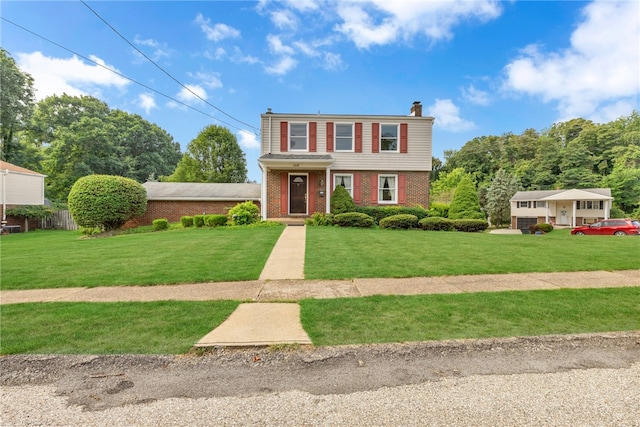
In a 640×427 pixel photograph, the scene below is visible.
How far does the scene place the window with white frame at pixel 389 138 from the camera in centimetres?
1642

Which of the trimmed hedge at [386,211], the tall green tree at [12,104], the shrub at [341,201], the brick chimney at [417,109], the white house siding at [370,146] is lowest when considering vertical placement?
the trimmed hedge at [386,211]

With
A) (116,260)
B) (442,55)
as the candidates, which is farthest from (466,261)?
(442,55)

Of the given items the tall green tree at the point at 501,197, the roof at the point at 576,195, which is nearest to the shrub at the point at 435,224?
the roof at the point at 576,195

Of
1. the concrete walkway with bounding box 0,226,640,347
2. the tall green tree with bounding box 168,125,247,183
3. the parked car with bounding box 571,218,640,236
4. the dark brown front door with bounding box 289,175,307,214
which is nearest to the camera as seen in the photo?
the concrete walkway with bounding box 0,226,640,347

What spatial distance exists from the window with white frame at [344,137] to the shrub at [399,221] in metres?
4.97

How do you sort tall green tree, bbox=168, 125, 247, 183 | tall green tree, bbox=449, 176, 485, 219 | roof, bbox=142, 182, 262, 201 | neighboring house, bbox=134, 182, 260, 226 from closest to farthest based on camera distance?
tall green tree, bbox=449, 176, 485, 219 < neighboring house, bbox=134, 182, 260, 226 < roof, bbox=142, 182, 262, 201 < tall green tree, bbox=168, 125, 247, 183

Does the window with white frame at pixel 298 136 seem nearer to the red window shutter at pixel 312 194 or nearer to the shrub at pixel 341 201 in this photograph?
the red window shutter at pixel 312 194

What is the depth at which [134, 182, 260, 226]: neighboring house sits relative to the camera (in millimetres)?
18469

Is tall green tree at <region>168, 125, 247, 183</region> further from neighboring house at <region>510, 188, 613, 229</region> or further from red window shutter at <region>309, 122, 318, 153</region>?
neighboring house at <region>510, 188, 613, 229</region>

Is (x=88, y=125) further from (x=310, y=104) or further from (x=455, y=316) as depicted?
(x=455, y=316)

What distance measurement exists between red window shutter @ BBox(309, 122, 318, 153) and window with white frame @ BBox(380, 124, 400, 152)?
12.2 feet

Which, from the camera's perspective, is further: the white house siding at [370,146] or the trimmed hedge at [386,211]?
the white house siding at [370,146]

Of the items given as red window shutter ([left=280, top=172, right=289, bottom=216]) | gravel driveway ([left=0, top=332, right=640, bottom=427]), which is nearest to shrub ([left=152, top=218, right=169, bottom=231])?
red window shutter ([left=280, top=172, right=289, bottom=216])

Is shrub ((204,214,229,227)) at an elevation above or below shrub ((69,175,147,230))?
below
